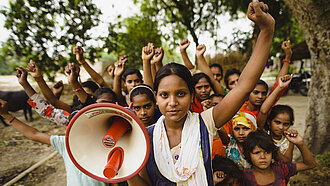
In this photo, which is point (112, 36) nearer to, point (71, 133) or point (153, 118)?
point (153, 118)

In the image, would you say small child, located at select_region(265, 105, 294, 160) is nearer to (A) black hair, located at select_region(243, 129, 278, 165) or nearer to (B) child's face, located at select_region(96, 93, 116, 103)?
(A) black hair, located at select_region(243, 129, 278, 165)

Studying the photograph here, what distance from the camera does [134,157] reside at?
96 cm

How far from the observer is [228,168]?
5.32 feet

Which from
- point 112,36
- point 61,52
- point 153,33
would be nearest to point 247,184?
point 61,52

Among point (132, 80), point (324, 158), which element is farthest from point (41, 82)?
point (324, 158)

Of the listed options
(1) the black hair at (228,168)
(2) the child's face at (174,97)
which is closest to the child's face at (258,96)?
(1) the black hair at (228,168)

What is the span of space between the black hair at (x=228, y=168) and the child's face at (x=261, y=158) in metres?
0.17

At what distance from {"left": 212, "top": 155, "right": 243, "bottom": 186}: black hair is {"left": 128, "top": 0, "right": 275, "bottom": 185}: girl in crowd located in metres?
0.60

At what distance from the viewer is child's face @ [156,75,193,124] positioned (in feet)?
3.52

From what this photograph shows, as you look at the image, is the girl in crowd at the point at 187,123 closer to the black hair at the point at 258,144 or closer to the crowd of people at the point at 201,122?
the crowd of people at the point at 201,122

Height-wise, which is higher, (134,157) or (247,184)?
(134,157)

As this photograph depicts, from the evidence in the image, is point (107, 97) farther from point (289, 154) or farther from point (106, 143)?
point (289, 154)

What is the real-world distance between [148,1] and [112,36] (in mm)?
6369

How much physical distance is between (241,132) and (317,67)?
6.19 feet
